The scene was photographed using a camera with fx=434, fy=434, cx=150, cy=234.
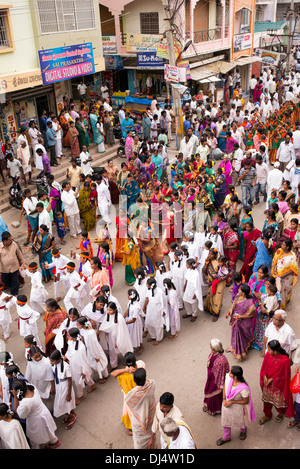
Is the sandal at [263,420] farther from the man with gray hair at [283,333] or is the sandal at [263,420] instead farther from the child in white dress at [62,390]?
the child in white dress at [62,390]

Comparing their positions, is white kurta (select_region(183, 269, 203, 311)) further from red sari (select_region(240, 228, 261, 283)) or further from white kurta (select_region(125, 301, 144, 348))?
red sari (select_region(240, 228, 261, 283))

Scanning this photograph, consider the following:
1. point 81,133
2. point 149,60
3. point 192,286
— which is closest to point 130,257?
point 192,286

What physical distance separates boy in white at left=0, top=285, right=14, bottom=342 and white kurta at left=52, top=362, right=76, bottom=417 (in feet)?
6.47

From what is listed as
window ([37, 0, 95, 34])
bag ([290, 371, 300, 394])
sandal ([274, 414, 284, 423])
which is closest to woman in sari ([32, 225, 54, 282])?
sandal ([274, 414, 284, 423])

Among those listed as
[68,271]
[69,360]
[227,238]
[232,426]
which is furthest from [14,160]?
[232,426]

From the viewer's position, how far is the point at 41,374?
5.36 meters

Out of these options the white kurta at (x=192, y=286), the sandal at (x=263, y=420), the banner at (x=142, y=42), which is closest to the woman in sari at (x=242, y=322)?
the white kurta at (x=192, y=286)

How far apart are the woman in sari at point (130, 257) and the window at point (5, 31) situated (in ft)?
23.9

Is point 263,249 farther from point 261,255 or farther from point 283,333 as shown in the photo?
point 283,333

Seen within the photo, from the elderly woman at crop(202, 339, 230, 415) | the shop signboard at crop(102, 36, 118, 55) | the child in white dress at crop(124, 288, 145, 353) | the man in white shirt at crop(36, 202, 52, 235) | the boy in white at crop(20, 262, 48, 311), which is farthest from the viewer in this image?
the shop signboard at crop(102, 36, 118, 55)

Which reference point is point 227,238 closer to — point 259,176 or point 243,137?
point 259,176

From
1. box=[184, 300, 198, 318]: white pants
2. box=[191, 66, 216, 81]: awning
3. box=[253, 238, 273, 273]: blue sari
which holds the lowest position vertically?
box=[184, 300, 198, 318]: white pants

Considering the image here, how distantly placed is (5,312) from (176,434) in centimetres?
408

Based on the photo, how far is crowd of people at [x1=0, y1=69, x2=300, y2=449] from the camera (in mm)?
4957
